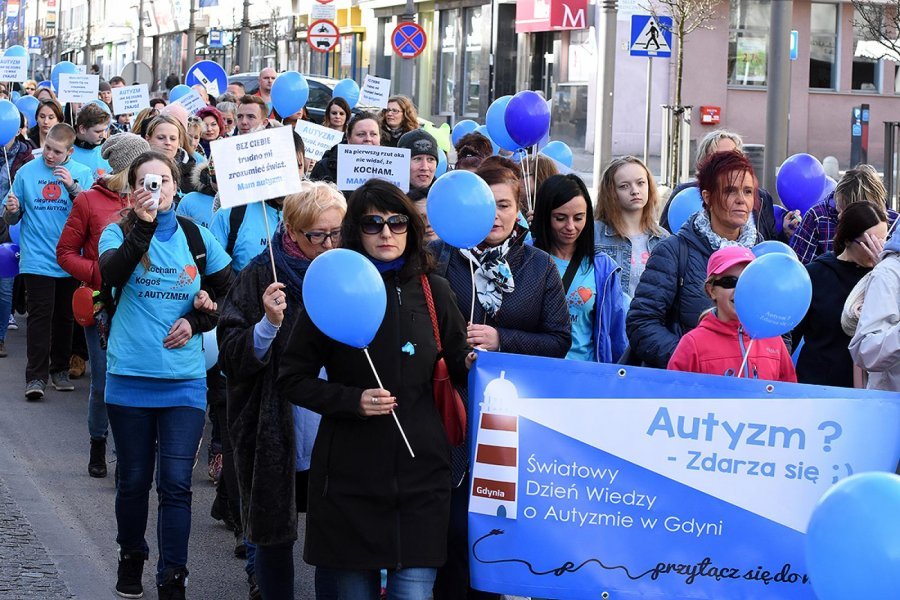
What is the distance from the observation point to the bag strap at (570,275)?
5930mm

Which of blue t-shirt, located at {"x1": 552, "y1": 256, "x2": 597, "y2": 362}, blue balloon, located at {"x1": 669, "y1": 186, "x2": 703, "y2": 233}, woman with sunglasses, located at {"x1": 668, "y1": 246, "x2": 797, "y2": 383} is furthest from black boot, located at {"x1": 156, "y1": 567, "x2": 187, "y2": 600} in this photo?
blue balloon, located at {"x1": 669, "y1": 186, "x2": 703, "y2": 233}

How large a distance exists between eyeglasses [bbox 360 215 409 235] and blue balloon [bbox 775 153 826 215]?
5002 mm

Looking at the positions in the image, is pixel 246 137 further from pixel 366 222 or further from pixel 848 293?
pixel 848 293

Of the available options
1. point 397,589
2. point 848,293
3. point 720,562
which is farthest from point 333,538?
point 848,293

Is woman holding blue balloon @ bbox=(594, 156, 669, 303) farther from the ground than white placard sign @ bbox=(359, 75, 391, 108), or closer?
closer

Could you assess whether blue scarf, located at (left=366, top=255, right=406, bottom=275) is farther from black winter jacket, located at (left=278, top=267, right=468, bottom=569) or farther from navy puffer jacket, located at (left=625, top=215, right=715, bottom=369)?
navy puffer jacket, located at (left=625, top=215, right=715, bottom=369)

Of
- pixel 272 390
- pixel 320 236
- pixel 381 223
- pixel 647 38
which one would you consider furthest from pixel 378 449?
pixel 647 38

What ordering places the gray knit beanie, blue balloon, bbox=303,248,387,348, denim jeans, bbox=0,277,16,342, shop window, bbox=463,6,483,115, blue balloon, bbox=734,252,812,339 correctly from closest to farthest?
blue balloon, bbox=303,248,387,348
blue balloon, bbox=734,252,812,339
the gray knit beanie
denim jeans, bbox=0,277,16,342
shop window, bbox=463,6,483,115

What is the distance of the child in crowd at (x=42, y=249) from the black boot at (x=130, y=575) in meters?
4.67

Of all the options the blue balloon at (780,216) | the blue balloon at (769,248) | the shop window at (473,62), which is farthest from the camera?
the shop window at (473,62)

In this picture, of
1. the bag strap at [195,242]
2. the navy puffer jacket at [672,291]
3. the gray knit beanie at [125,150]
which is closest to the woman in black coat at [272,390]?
the bag strap at [195,242]

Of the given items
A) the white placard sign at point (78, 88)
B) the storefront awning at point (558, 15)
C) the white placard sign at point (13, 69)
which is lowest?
the white placard sign at point (78, 88)

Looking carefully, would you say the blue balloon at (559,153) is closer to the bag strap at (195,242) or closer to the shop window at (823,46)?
the bag strap at (195,242)

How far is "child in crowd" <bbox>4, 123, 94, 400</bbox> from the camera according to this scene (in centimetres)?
1062
